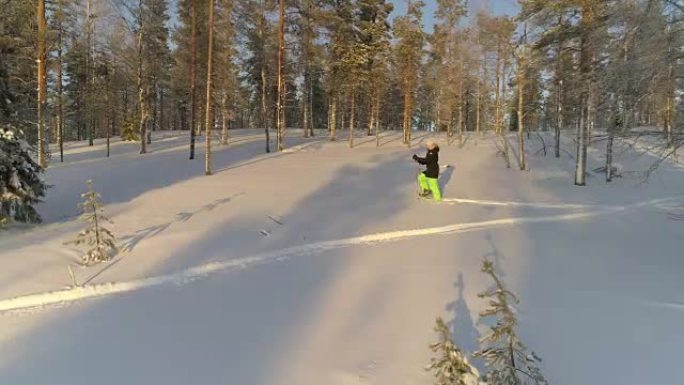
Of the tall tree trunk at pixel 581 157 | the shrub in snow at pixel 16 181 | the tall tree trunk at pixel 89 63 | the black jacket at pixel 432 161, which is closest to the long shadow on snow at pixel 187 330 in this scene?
the shrub in snow at pixel 16 181

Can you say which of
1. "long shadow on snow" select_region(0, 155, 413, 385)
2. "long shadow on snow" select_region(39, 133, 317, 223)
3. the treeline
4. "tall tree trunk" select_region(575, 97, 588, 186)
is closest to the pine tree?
the treeline

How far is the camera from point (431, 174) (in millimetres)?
14195

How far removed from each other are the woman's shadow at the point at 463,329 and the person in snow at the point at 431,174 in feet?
25.0

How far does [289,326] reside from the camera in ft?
18.5

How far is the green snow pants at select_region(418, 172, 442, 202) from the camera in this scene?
46.6 feet

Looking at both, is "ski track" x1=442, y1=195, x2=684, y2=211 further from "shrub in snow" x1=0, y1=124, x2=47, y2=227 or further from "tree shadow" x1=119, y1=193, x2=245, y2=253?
"shrub in snow" x1=0, y1=124, x2=47, y2=227

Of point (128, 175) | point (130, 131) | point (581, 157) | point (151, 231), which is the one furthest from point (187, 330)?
point (130, 131)

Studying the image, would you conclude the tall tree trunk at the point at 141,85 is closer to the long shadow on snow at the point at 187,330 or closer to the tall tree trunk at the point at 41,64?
the tall tree trunk at the point at 41,64

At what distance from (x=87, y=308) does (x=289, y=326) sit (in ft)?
8.17

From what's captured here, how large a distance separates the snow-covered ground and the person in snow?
59 cm

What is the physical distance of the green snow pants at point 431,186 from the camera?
46.6 ft

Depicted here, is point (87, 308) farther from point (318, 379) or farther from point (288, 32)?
point (288, 32)

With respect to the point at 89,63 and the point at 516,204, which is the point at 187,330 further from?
the point at 89,63

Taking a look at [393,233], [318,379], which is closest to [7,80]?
[393,233]
